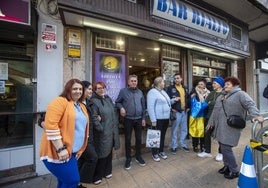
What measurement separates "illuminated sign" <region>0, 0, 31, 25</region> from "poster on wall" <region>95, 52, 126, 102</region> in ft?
Answer: 5.08

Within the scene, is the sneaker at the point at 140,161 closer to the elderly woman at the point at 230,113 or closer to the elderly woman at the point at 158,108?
the elderly woman at the point at 158,108

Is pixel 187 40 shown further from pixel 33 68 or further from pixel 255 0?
pixel 33 68

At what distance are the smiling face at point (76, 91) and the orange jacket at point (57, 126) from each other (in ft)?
0.49

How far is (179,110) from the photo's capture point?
15.1 feet

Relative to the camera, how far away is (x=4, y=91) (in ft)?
11.5

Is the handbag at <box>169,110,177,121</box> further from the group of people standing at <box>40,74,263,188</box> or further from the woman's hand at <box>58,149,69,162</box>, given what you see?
the woman's hand at <box>58,149,69,162</box>

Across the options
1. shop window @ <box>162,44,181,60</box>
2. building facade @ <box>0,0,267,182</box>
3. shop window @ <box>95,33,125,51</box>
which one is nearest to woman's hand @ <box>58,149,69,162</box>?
building facade @ <box>0,0,267,182</box>

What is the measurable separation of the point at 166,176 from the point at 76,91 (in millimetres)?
2351

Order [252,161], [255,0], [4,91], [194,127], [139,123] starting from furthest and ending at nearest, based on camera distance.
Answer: [255,0], [194,127], [139,123], [4,91], [252,161]

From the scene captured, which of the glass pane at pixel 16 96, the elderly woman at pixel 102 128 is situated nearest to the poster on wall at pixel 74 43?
the glass pane at pixel 16 96

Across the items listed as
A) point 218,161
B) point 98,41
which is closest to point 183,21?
point 98,41

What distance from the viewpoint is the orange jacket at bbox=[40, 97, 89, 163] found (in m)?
1.96

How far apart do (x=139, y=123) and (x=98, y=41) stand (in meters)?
2.10

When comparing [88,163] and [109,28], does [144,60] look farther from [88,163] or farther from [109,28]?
[88,163]
